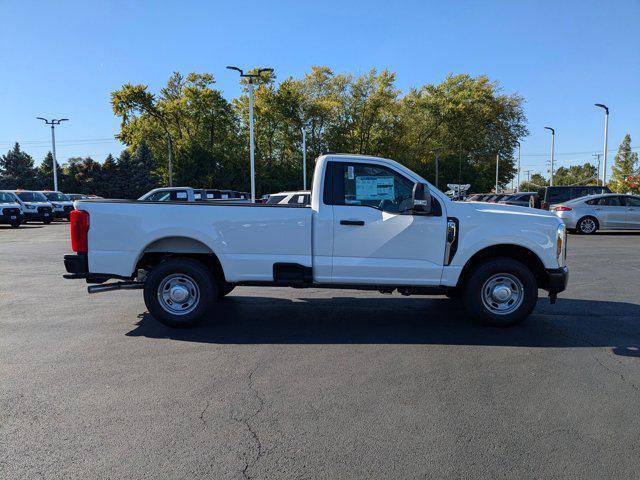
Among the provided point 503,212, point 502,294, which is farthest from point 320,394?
point 503,212

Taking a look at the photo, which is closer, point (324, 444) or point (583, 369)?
point (324, 444)

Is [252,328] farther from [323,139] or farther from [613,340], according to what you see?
[323,139]

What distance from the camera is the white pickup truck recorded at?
603 cm

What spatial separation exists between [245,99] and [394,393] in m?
51.6

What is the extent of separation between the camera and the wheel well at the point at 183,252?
627 centimetres

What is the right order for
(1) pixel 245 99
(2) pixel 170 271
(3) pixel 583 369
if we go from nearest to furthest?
(3) pixel 583 369, (2) pixel 170 271, (1) pixel 245 99

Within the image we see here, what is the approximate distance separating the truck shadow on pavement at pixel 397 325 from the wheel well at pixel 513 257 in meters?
0.62

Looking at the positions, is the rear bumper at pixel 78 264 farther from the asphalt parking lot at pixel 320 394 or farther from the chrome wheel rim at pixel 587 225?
the chrome wheel rim at pixel 587 225

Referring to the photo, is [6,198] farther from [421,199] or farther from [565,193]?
[565,193]

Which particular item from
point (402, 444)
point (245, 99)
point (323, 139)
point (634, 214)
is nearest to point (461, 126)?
point (323, 139)

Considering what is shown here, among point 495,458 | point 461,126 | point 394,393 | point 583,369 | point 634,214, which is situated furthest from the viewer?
point 461,126

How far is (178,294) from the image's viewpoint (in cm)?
Result: 617

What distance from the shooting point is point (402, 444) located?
11.0 feet

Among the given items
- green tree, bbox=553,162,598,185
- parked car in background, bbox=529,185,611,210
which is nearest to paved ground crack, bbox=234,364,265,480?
parked car in background, bbox=529,185,611,210
